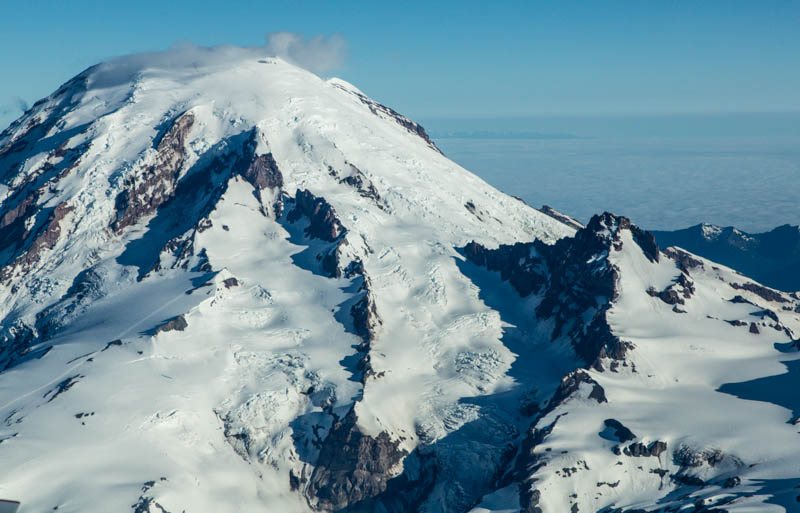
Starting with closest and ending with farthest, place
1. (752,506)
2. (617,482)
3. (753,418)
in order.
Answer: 1. (752,506)
2. (617,482)
3. (753,418)

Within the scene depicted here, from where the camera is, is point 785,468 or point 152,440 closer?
point 785,468

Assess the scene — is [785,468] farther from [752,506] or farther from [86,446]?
[86,446]

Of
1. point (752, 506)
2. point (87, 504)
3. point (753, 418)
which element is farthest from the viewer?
point (753, 418)

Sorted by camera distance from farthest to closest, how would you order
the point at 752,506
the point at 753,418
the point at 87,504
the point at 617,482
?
1. the point at 753,418
2. the point at 617,482
3. the point at 87,504
4. the point at 752,506

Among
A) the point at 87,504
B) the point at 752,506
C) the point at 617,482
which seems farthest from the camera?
the point at 617,482

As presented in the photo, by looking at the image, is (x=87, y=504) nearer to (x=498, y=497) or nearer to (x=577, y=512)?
(x=498, y=497)

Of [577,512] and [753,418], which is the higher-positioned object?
[753,418]

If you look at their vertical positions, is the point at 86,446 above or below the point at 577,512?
above

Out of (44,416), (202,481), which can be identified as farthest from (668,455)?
(44,416)

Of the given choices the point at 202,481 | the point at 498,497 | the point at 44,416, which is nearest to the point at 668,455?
the point at 498,497
